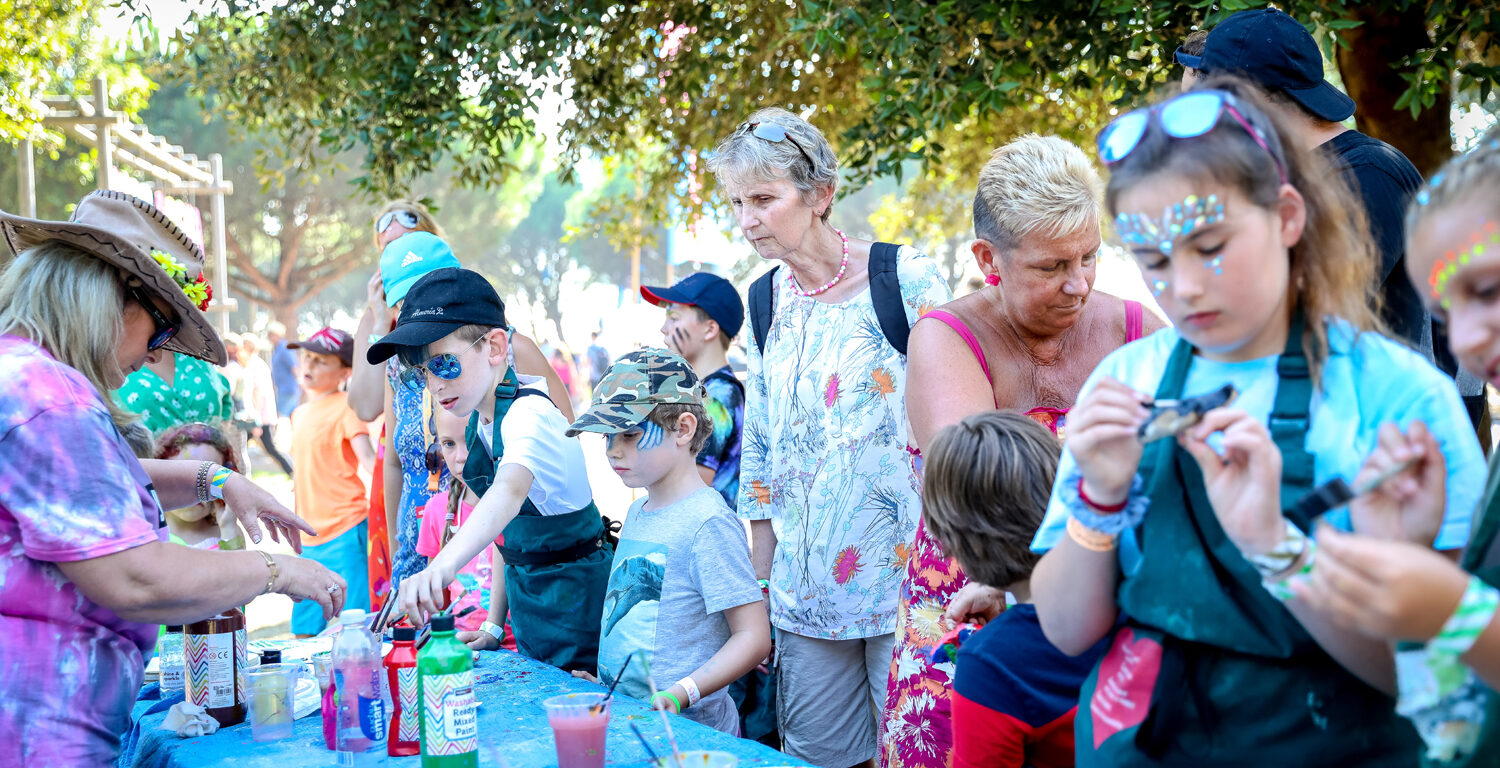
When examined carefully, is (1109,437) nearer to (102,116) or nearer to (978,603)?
(978,603)

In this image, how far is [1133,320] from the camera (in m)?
2.60

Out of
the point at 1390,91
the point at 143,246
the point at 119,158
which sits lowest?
the point at 143,246

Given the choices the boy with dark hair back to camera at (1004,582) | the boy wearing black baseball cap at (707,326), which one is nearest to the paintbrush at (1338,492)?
the boy with dark hair back to camera at (1004,582)

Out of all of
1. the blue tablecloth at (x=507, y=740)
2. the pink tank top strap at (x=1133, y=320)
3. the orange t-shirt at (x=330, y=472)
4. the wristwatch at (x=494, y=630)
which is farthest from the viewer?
the orange t-shirt at (x=330, y=472)

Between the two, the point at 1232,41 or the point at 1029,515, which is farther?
the point at 1232,41

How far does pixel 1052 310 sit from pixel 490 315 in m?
1.57

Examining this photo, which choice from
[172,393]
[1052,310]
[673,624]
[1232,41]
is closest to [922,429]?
[1052,310]

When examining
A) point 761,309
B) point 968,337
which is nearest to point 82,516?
point 968,337

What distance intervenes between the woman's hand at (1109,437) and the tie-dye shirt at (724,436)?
2520mm

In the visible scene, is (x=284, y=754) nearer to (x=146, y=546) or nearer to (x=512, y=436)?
(x=146, y=546)

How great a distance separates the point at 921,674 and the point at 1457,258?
59.2 inches

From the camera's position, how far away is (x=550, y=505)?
3082mm

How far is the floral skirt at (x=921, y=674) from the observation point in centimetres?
238

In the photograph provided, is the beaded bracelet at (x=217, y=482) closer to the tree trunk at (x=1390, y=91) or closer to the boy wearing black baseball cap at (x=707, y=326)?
the boy wearing black baseball cap at (x=707, y=326)
